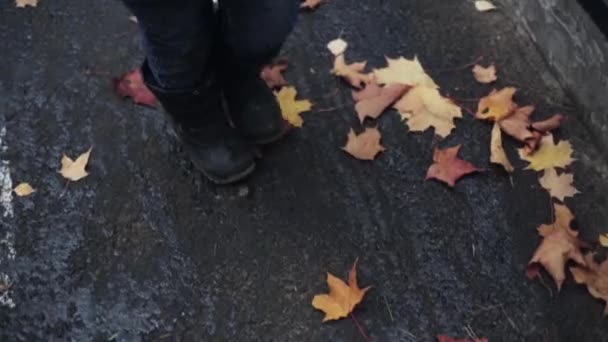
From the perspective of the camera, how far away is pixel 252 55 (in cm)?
197

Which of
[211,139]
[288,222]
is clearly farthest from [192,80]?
[288,222]

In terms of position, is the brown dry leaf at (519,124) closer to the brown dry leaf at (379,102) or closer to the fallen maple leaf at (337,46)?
the brown dry leaf at (379,102)

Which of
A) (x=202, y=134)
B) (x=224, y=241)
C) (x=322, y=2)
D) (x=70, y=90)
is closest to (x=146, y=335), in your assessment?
(x=224, y=241)

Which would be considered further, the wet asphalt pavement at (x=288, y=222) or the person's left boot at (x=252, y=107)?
the person's left boot at (x=252, y=107)

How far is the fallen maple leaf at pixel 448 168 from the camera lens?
225 cm

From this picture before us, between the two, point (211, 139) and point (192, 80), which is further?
point (211, 139)

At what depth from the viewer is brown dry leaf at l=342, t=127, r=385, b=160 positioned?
2322 millimetres

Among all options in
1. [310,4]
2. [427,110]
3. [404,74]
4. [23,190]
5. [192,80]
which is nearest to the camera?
[192,80]

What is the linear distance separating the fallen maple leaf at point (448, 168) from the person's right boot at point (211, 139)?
1.82 ft

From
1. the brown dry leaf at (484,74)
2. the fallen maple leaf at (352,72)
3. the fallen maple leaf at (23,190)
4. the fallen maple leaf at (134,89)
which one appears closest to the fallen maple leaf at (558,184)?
the brown dry leaf at (484,74)

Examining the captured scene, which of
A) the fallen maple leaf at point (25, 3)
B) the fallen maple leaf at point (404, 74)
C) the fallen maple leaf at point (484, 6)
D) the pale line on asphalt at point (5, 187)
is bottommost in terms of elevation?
the pale line on asphalt at point (5, 187)

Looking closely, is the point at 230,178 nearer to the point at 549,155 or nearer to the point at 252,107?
the point at 252,107

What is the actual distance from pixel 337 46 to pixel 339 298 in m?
1.04

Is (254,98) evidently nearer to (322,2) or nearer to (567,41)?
(322,2)
